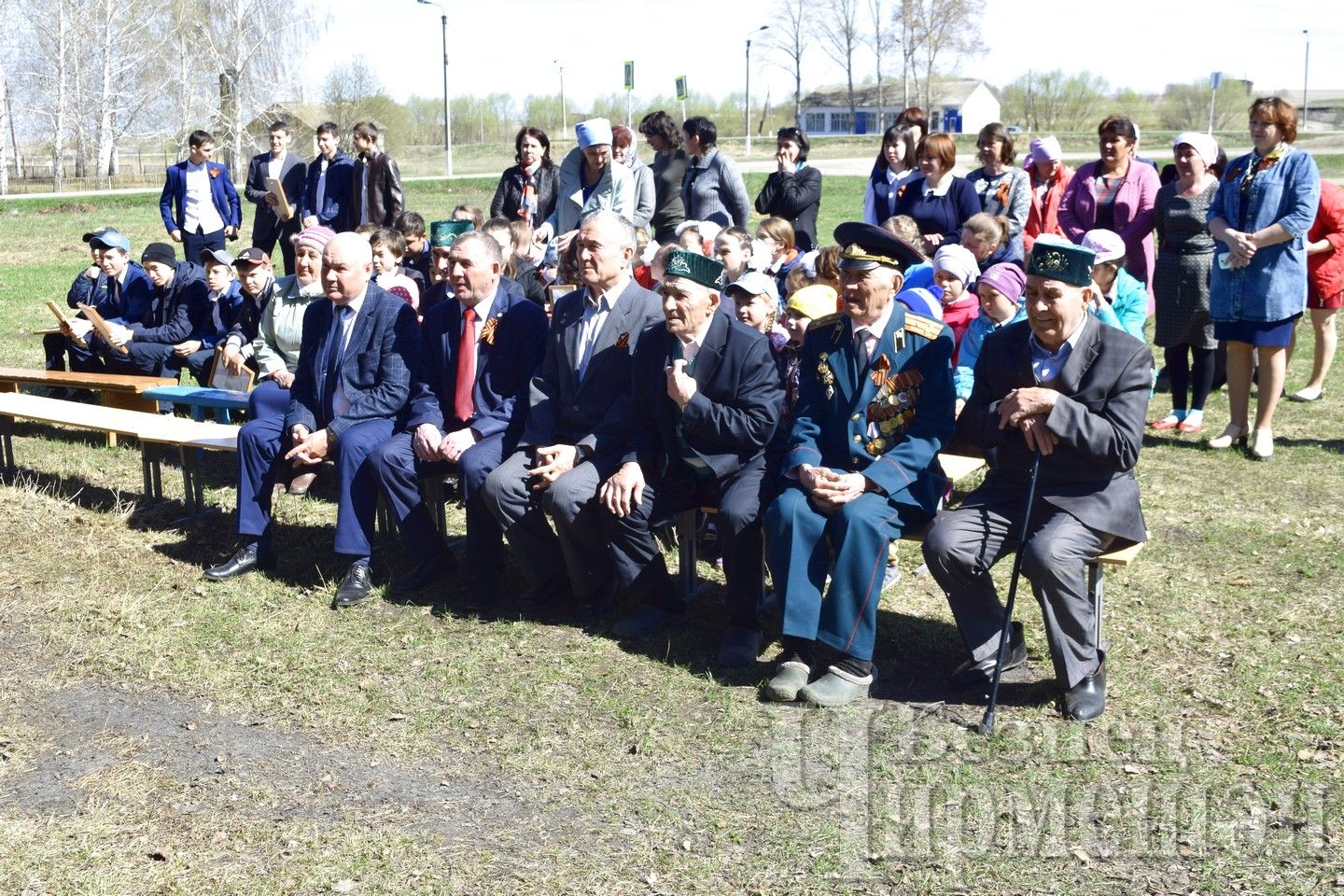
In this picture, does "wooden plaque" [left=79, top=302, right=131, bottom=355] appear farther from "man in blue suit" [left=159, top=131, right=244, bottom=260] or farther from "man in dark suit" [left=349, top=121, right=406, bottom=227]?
"man in blue suit" [left=159, top=131, right=244, bottom=260]

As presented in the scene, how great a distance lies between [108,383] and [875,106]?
91.6 m

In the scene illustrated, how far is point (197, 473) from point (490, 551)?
219 centimetres

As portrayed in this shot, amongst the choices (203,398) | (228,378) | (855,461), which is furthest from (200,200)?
(855,461)

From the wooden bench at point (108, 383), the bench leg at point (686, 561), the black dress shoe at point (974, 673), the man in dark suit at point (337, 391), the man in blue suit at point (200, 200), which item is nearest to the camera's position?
the black dress shoe at point (974, 673)

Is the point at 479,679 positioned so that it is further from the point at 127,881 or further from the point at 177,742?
the point at 127,881

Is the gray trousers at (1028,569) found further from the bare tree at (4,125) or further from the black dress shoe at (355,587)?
the bare tree at (4,125)

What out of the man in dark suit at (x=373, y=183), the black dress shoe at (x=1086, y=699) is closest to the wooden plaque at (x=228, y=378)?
the man in dark suit at (x=373, y=183)

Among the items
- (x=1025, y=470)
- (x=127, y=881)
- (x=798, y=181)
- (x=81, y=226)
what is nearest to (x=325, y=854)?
(x=127, y=881)

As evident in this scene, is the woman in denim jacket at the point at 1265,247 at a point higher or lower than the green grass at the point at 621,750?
higher

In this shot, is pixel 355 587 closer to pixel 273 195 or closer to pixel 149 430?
pixel 149 430

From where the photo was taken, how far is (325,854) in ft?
12.5

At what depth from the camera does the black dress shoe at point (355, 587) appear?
5.86 m

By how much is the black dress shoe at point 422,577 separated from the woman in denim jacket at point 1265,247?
484 cm

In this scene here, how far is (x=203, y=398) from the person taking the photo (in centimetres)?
783
